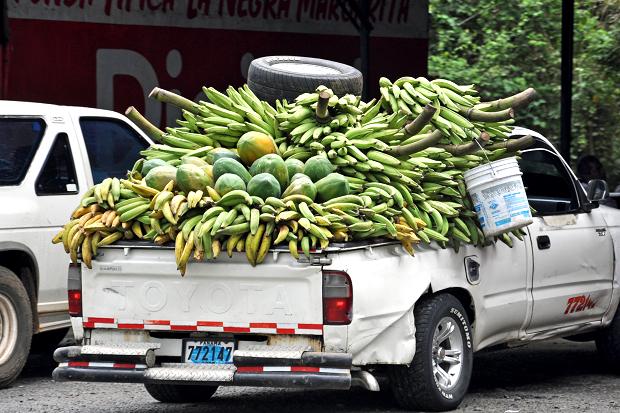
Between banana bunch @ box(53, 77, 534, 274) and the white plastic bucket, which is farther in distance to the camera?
the white plastic bucket

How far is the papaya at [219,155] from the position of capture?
775cm

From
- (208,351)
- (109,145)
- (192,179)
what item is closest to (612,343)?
(208,351)

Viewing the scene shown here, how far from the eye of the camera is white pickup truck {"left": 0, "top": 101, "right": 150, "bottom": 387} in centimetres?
917

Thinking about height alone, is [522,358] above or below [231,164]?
below

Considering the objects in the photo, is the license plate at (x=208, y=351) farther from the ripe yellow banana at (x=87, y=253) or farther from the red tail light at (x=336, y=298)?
the ripe yellow banana at (x=87, y=253)

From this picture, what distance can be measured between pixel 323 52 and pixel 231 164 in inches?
444

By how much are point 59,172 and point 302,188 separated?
2.95 meters

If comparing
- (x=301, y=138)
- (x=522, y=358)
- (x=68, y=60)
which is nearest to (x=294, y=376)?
(x=301, y=138)

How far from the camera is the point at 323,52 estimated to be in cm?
1856

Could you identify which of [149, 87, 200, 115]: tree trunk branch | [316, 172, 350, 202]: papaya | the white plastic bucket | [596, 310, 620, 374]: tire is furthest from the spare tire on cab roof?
[596, 310, 620, 374]: tire

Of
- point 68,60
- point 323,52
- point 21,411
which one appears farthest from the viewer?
point 323,52

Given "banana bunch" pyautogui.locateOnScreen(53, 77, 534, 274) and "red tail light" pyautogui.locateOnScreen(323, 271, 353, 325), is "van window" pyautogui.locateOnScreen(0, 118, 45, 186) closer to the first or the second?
"banana bunch" pyautogui.locateOnScreen(53, 77, 534, 274)

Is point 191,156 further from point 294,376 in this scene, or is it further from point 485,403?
point 485,403

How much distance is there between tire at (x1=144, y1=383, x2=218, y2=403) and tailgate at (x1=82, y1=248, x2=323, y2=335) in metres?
1.06
